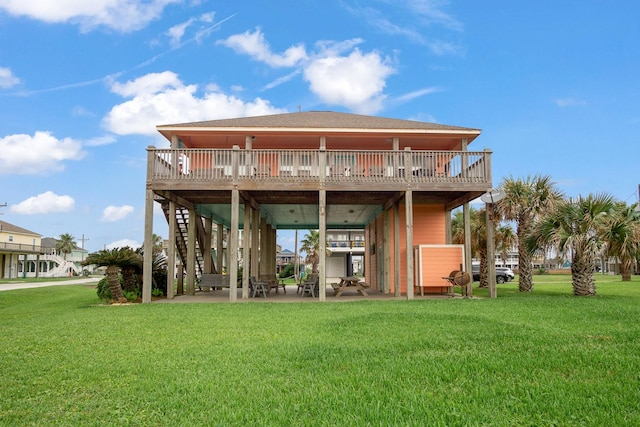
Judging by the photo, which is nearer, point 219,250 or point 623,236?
point 623,236

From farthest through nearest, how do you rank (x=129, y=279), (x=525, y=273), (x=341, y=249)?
(x=341, y=249), (x=525, y=273), (x=129, y=279)

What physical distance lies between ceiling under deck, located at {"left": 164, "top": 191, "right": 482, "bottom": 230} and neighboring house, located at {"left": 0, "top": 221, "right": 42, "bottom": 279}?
43.2m

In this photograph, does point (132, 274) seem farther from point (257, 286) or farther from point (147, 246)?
point (257, 286)

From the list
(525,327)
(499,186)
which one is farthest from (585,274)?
(525,327)

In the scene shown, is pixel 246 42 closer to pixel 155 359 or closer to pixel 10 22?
pixel 10 22

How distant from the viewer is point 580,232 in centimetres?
1516

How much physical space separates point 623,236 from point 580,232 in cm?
116

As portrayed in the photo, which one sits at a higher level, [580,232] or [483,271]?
[580,232]

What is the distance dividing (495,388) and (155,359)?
414 centimetres

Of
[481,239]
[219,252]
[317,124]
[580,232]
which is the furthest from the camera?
[481,239]

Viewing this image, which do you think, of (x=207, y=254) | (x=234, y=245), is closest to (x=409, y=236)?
(x=234, y=245)

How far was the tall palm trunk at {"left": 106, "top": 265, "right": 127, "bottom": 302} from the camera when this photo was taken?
14664 millimetres

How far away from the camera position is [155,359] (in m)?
6.20

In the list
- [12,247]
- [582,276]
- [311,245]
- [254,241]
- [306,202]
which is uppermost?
[306,202]
